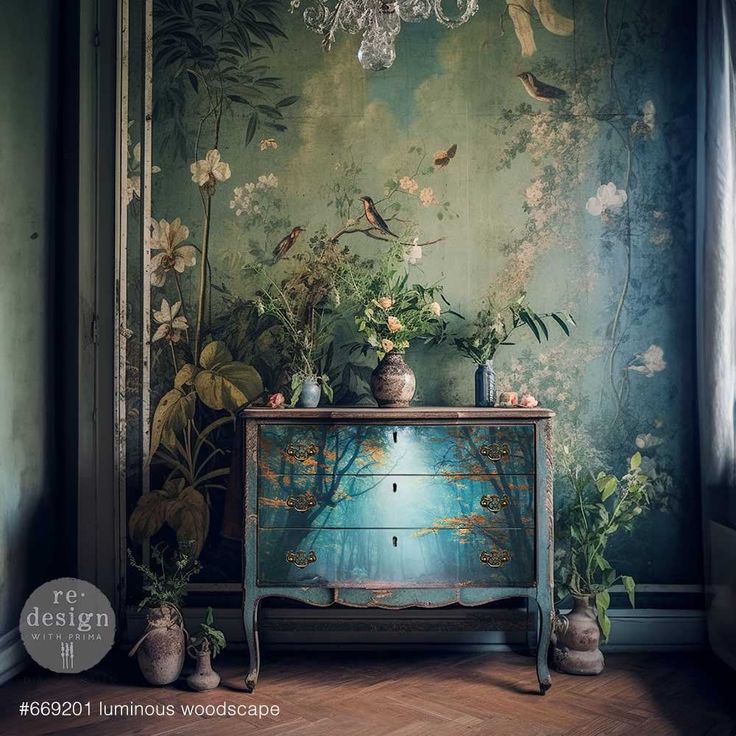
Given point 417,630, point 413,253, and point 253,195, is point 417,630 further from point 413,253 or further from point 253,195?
point 253,195

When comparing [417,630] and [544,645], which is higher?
[544,645]

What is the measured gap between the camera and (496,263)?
139 inches

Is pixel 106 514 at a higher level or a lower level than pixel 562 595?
higher

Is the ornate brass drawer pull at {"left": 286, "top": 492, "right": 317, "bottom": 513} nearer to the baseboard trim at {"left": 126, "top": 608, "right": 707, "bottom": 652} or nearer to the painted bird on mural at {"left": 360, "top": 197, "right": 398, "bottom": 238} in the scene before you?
the baseboard trim at {"left": 126, "top": 608, "right": 707, "bottom": 652}

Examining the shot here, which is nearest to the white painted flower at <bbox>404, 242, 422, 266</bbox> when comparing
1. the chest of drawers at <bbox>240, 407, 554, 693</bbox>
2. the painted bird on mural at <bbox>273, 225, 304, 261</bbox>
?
the painted bird on mural at <bbox>273, 225, 304, 261</bbox>

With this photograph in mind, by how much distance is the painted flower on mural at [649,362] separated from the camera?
3.50 meters

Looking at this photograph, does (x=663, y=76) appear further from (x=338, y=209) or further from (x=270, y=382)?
(x=270, y=382)

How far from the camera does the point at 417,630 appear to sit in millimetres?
3424

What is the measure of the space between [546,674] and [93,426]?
2.21m

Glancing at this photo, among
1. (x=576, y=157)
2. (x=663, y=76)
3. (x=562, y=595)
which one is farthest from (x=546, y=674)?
(x=663, y=76)

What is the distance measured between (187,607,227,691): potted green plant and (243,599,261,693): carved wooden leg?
0.14 m

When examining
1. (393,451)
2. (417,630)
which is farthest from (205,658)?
(393,451)

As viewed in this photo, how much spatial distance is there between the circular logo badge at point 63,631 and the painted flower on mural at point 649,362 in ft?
8.45

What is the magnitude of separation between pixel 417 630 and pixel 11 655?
1685 mm
